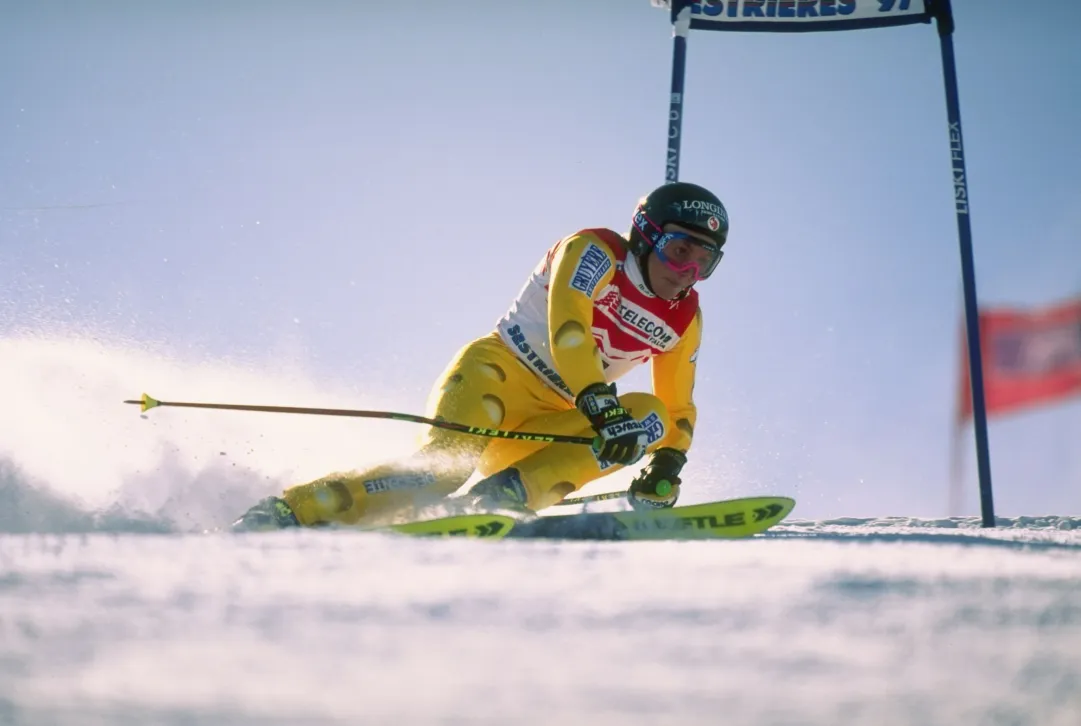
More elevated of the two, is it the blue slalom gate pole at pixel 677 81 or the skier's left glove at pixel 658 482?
the blue slalom gate pole at pixel 677 81

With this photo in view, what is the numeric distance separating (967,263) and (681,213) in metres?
2.48

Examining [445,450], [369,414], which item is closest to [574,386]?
[445,450]

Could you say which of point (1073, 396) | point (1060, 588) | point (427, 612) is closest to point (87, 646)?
point (427, 612)

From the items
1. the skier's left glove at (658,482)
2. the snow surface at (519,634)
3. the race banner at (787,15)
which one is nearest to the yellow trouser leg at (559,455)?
the skier's left glove at (658,482)

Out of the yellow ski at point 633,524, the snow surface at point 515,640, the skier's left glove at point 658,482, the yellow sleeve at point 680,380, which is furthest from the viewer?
the yellow sleeve at point 680,380

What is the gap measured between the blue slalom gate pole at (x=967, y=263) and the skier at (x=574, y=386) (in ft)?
6.44

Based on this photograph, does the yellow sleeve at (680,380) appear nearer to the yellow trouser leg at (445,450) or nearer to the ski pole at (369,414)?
the yellow trouser leg at (445,450)

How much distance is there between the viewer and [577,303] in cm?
476

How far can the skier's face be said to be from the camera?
190 inches

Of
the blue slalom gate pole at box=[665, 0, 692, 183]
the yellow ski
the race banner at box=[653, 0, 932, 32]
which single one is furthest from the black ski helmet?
the race banner at box=[653, 0, 932, 32]

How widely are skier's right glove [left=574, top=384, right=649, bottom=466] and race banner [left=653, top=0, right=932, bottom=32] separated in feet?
11.5

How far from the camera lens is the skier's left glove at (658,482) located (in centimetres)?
515

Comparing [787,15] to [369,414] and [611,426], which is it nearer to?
[611,426]

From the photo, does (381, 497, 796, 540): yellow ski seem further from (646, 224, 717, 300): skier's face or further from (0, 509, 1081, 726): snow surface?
(0, 509, 1081, 726): snow surface
